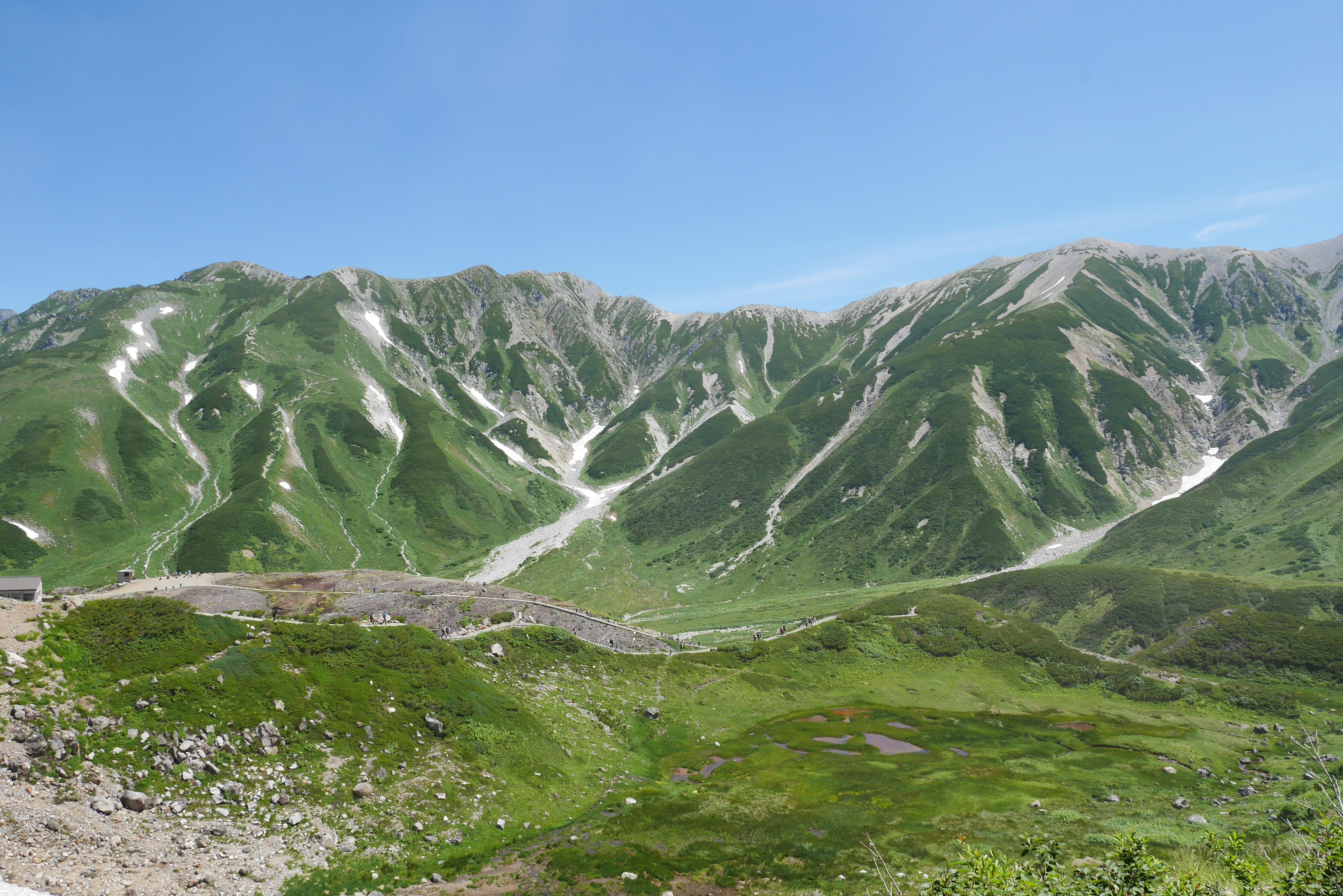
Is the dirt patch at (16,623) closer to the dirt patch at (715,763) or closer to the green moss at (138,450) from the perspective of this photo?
the dirt patch at (715,763)

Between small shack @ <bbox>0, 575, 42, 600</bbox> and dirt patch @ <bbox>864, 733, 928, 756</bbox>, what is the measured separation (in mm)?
76612

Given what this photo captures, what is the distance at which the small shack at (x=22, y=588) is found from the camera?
54.8 metres

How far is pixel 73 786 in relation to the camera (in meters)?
27.5

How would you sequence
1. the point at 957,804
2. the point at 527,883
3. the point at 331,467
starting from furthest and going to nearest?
the point at 331,467
the point at 957,804
the point at 527,883

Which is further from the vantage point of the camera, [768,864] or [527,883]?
[768,864]

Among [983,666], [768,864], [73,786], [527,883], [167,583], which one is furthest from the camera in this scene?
[983,666]

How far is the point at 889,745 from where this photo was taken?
56.7 metres

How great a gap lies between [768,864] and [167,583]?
7692 cm

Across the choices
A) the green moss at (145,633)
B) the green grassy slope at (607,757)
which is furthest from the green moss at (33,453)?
the green grassy slope at (607,757)

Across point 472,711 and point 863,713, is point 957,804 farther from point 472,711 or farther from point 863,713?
point 472,711

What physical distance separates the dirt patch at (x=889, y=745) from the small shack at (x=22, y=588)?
7661 centimetres

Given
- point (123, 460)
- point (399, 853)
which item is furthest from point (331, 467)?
point (399, 853)

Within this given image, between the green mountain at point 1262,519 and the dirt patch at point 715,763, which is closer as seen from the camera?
the dirt patch at point 715,763

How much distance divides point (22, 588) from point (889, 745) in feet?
265
